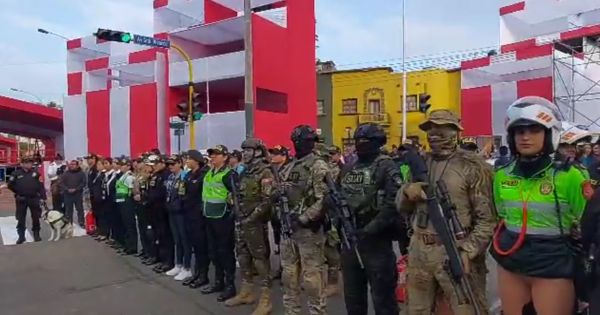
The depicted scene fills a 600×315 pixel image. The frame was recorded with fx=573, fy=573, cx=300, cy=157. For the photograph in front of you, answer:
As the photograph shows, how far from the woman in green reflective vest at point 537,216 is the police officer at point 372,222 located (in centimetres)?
110

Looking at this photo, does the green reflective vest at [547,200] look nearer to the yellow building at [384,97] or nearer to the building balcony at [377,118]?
the yellow building at [384,97]

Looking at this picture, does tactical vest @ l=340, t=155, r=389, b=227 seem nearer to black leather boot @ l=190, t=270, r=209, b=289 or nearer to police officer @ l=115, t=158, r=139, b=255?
black leather boot @ l=190, t=270, r=209, b=289

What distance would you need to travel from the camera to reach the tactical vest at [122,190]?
31.2 ft

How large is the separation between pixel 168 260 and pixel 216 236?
6.70 feet

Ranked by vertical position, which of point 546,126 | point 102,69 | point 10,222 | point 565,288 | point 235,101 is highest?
point 102,69

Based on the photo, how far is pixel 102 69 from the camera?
2852 centimetres

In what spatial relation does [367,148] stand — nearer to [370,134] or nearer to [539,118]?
[370,134]

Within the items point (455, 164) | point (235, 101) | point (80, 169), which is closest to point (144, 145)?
point (235, 101)

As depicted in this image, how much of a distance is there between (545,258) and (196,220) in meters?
4.89

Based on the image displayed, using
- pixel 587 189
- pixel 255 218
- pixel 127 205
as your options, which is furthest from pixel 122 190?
pixel 587 189

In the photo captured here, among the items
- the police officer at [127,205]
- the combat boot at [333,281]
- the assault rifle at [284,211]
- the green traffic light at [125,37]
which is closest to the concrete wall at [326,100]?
the green traffic light at [125,37]

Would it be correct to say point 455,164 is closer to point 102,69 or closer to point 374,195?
point 374,195

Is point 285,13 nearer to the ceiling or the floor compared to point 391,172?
nearer to the ceiling

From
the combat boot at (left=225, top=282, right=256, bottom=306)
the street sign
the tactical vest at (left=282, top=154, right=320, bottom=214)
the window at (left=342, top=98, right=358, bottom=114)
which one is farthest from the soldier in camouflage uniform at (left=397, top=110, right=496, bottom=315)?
the window at (left=342, top=98, right=358, bottom=114)
